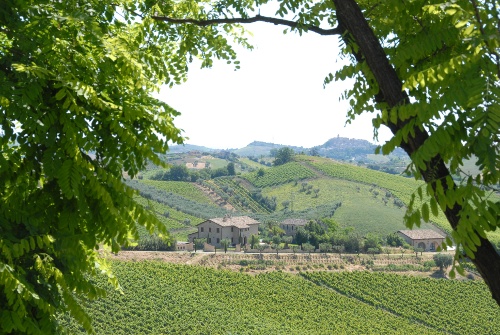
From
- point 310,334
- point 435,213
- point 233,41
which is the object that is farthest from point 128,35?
point 310,334

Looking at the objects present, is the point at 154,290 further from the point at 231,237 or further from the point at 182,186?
the point at 182,186

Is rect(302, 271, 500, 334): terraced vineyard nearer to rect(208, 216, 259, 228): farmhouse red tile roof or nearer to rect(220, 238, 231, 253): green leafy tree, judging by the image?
rect(220, 238, 231, 253): green leafy tree

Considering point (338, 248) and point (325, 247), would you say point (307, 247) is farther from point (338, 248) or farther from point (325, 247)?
point (338, 248)

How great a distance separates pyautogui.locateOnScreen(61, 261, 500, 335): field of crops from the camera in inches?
1837

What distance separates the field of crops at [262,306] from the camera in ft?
153

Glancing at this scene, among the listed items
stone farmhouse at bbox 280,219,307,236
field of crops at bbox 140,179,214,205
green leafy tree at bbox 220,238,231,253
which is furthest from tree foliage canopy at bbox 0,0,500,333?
field of crops at bbox 140,179,214,205

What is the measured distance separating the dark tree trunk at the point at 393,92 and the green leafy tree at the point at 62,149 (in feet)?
6.55

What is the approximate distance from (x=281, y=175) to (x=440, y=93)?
144325 mm

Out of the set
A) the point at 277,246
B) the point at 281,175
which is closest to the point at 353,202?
the point at 277,246

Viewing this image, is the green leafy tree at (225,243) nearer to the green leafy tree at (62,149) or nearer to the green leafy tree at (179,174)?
the green leafy tree at (179,174)

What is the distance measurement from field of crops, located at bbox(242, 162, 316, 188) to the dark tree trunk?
5309 inches

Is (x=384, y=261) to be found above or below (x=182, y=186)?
below

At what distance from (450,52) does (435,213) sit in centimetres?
176

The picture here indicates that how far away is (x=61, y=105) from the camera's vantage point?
4809mm
